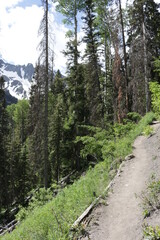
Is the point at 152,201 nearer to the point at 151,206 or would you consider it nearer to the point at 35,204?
the point at 151,206

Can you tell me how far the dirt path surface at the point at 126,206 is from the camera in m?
4.60

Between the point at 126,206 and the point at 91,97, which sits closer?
the point at 126,206

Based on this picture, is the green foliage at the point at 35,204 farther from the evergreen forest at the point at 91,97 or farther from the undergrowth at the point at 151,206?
the undergrowth at the point at 151,206

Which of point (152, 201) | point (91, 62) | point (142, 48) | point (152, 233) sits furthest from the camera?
point (91, 62)

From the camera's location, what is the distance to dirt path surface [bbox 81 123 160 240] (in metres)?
4.60

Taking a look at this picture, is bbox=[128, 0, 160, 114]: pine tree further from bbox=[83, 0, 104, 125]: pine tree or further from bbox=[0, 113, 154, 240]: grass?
bbox=[0, 113, 154, 240]: grass

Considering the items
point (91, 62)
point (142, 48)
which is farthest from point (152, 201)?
point (91, 62)

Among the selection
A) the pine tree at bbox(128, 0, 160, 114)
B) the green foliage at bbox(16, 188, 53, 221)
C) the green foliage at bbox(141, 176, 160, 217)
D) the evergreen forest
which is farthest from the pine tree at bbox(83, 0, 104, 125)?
the green foliage at bbox(141, 176, 160, 217)

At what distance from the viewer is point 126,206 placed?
5469mm

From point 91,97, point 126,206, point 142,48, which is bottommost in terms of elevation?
point 126,206

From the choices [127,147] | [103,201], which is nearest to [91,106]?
[127,147]

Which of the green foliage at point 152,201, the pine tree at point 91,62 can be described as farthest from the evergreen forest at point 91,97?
the green foliage at point 152,201

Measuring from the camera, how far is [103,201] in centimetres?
584

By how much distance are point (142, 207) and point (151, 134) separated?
578 centimetres
